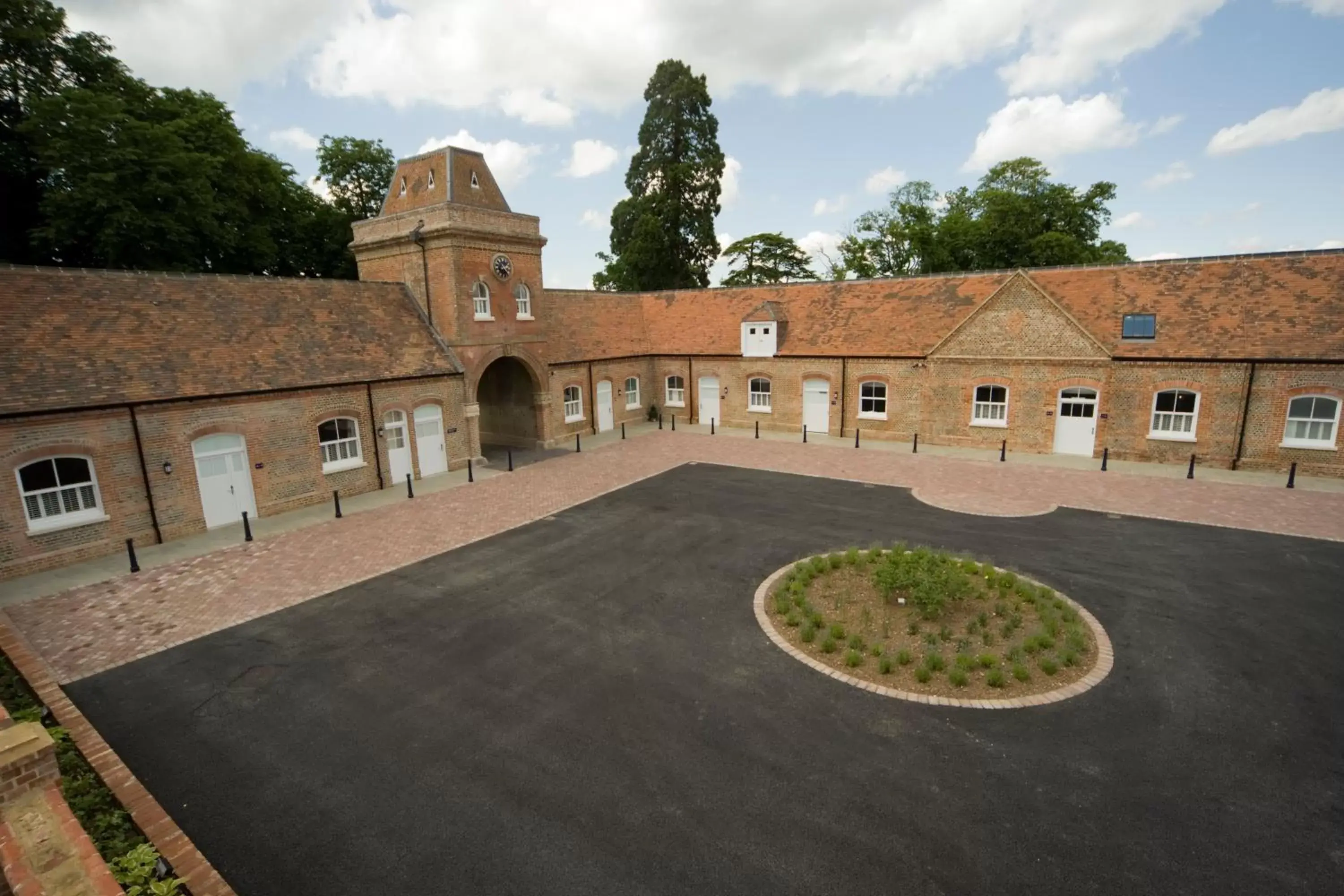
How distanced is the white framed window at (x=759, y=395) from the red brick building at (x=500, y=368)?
4.3 inches

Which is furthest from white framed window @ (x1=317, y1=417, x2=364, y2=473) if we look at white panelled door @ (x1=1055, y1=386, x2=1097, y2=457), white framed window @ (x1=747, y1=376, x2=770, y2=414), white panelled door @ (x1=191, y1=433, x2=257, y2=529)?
white panelled door @ (x1=1055, y1=386, x2=1097, y2=457)

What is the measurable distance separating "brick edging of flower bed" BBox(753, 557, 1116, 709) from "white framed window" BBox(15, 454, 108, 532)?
15.3 m

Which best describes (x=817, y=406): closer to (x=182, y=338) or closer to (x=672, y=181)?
(x=182, y=338)

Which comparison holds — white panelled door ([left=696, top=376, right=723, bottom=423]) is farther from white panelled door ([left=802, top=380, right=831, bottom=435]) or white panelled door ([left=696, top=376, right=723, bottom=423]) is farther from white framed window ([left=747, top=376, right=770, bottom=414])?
white panelled door ([left=802, top=380, right=831, bottom=435])

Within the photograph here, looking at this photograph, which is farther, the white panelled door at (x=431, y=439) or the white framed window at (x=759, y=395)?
the white framed window at (x=759, y=395)

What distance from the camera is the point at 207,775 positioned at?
743 centimetres

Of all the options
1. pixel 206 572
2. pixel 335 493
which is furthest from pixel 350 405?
pixel 206 572

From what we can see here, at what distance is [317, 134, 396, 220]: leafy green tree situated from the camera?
126 ft

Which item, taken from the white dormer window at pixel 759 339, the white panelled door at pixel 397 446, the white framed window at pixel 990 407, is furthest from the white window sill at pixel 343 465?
the white framed window at pixel 990 407

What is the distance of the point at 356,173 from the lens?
3906cm

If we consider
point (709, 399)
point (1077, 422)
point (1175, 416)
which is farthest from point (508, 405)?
point (1175, 416)

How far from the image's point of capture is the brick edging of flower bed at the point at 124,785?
564cm

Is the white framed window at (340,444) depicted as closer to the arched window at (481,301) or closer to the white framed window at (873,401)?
the arched window at (481,301)

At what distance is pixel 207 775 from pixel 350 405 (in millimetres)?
13234
